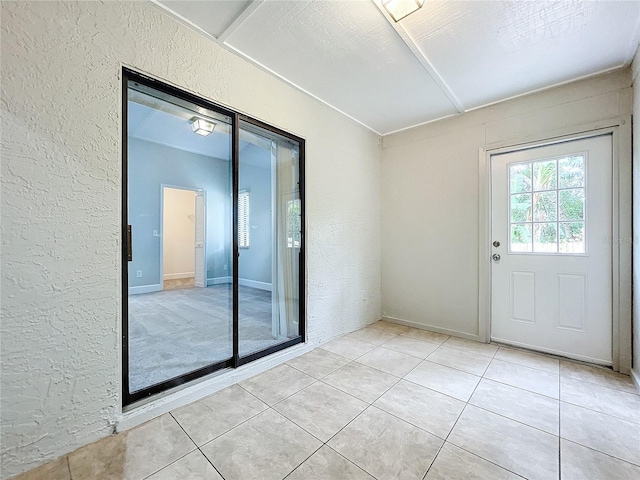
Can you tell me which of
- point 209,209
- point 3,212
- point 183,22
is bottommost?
point 3,212

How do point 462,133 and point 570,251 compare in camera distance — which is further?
point 462,133

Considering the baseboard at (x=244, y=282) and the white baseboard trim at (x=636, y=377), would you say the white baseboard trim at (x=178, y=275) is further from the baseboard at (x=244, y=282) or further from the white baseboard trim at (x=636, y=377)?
the white baseboard trim at (x=636, y=377)

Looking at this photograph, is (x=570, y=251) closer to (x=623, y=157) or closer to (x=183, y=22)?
(x=623, y=157)

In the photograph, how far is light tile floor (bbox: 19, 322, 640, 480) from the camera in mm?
1293

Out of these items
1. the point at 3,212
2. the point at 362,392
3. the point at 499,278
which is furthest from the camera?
the point at 499,278

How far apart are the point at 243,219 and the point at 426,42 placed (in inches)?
78.1

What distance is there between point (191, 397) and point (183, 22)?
2.54 meters

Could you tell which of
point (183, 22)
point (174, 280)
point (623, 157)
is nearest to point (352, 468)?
point (174, 280)

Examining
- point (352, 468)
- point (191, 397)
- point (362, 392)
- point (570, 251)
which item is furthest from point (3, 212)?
point (570, 251)

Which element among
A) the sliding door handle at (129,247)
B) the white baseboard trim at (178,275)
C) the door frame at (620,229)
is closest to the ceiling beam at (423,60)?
the door frame at (620,229)

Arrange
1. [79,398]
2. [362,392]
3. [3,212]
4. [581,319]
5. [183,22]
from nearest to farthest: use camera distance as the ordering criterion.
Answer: [3,212]
[79,398]
[183,22]
[362,392]
[581,319]

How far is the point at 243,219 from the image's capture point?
238cm

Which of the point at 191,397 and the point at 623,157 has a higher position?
the point at 623,157

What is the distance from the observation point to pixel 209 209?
265cm
